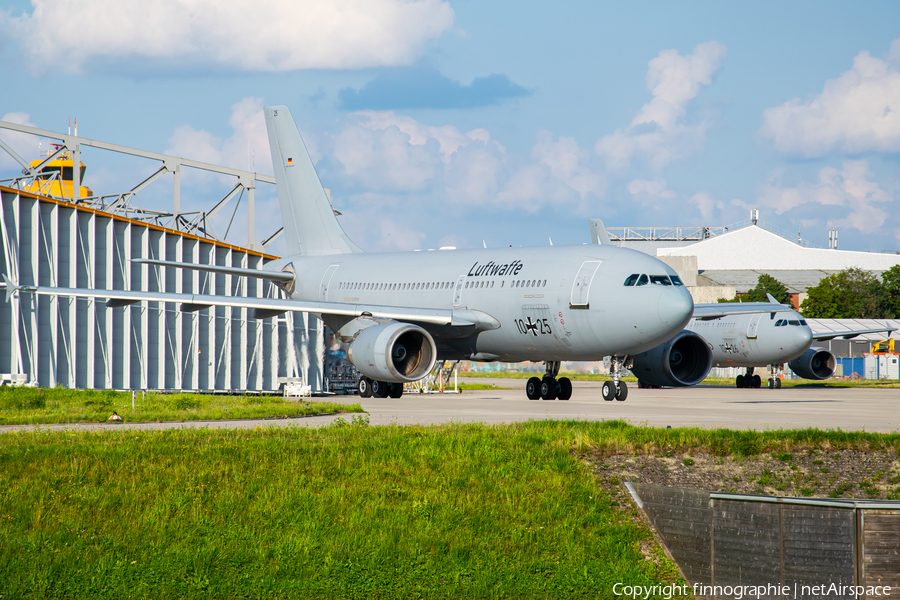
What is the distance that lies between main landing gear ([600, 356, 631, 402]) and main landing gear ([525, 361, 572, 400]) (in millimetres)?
2381

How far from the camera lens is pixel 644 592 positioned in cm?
967

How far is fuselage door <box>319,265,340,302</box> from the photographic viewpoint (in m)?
34.3

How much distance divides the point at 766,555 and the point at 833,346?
70.9 m

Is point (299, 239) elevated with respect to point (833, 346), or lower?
elevated

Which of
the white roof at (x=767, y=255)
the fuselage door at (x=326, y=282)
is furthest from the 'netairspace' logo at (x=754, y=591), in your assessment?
the white roof at (x=767, y=255)

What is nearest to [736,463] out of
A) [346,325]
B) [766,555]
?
[766,555]

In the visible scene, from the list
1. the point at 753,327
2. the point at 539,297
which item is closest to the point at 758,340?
the point at 753,327

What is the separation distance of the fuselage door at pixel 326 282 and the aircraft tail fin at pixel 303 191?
2222 millimetres

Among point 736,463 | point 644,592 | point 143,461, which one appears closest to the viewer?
point 644,592

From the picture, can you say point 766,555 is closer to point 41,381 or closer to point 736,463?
point 736,463

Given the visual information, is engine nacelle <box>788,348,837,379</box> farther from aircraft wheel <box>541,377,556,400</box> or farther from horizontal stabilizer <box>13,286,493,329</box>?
horizontal stabilizer <box>13,286,493,329</box>

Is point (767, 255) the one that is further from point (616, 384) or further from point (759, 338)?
point (616, 384)

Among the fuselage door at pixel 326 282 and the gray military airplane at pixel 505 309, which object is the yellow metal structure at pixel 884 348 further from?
the fuselage door at pixel 326 282

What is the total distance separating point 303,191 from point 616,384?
654 inches
